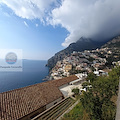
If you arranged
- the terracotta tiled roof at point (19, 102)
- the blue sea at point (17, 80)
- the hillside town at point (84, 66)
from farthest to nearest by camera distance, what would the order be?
1. the hillside town at point (84, 66)
2. the blue sea at point (17, 80)
3. the terracotta tiled roof at point (19, 102)

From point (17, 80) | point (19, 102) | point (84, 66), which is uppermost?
point (84, 66)

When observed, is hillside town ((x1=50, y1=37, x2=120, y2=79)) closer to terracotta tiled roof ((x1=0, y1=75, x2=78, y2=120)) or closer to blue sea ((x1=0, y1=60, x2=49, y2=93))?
blue sea ((x1=0, y1=60, x2=49, y2=93))

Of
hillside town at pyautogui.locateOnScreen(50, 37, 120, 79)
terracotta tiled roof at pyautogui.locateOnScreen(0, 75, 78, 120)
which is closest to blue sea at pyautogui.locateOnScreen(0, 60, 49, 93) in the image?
hillside town at pyautogui.locateOnScreen(50, 37, 120, 79)

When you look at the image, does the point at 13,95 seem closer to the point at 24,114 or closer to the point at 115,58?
the point at 24,114

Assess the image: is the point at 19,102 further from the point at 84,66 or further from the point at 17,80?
the point at 84,66

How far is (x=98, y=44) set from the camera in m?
146

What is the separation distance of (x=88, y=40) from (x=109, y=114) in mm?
165898

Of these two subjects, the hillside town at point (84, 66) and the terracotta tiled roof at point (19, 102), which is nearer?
the terracotta tiled roof at point (19, 102)

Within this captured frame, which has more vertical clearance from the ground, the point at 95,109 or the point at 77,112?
the point at 95,109

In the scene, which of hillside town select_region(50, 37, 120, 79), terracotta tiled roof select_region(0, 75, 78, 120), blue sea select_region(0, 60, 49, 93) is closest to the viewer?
terracotta tiled roof select_region(0, 75, 78, 120)

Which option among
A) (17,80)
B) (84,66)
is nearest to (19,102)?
(17,80)

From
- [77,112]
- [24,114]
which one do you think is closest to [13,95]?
[24,114]

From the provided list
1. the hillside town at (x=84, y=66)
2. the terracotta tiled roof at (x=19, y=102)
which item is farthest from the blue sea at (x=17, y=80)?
the terracotta tiled roof at (x=19, y=102)

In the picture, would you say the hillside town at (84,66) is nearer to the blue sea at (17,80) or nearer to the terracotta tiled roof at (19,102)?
the blue sea at (17,80)
